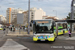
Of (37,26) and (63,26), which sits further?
(63,26)

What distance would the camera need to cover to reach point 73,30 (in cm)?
3994

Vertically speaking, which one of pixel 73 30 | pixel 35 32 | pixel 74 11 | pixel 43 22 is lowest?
pixel 73 30

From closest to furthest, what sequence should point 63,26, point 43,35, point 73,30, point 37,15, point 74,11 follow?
point 43,35 < point 63,26 < point 73,30 < point 74,11 < point 37,15

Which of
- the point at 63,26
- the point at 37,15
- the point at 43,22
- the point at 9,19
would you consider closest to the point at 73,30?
the point at 63,26

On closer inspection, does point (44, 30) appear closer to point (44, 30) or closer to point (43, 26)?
point (44, 30)

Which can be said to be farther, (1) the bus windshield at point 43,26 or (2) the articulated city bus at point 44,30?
(1) the bus windshield at point 43,26

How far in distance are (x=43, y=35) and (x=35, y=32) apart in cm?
108

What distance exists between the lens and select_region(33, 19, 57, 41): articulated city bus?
13211 millimetres

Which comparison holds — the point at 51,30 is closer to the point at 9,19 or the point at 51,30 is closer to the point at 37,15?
the point at 37,15

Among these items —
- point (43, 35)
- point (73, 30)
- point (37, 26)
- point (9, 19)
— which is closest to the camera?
point (43, 35)

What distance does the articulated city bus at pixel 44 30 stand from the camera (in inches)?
Answer: 520

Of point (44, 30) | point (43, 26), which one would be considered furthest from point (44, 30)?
Answer: point (43, 26)

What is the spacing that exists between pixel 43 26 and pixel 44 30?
1.67 ft

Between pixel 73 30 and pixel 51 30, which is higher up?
pixel 51 30
